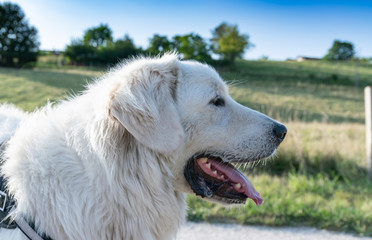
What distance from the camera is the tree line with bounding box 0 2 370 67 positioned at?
5604 mm

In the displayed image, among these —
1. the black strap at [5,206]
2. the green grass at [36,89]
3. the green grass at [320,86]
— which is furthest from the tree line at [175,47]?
the green grass at [320,86]

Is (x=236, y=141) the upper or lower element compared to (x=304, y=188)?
upper

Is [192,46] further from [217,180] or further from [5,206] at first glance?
[5,206]

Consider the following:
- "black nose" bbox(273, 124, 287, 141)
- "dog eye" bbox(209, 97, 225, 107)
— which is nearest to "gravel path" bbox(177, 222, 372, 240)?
"black nose" bbox(273, 124, 287, 141)

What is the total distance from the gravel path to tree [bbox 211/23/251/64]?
3.92 meters

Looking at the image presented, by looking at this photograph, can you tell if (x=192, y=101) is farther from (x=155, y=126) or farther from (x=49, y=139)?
(x=49, y=139)

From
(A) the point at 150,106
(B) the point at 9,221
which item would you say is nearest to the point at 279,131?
(A) the point at 150,106

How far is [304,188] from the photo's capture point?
540 cm

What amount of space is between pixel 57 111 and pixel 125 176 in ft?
2.31

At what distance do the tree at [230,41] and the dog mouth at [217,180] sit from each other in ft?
16.1

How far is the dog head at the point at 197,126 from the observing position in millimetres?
1992

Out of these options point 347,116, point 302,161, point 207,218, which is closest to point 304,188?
point 302,161

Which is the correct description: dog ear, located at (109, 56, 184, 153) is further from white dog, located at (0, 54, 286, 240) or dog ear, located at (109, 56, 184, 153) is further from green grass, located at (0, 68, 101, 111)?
green grass, located at (0, 68, 101, 111)

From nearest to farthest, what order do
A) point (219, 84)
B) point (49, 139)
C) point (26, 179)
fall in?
point (26, 179) < point (49, 139) < point (219, 84)
